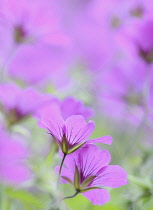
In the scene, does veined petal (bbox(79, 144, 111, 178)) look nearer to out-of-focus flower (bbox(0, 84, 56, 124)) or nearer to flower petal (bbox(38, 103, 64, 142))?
flower petal (bbox(38, 103, 64, 142))

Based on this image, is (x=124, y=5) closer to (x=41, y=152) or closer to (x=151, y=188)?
(x=41, y=152)

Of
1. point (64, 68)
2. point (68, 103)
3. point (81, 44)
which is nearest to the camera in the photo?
point (68, 103)

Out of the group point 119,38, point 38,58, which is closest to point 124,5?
point 119,38

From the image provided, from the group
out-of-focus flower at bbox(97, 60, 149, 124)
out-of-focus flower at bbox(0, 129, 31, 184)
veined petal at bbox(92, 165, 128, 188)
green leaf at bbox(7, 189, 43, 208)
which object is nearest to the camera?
veined petal at bbox(92, 165, 128, 188)

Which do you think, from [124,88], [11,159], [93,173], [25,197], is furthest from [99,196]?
[124,88]

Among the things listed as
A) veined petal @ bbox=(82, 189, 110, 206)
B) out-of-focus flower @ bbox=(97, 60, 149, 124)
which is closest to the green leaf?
veined petal @ bbox=(82, 189, 110, 206)

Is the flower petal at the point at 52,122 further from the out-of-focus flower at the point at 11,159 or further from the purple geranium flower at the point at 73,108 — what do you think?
the out-of-focus flower at the point at 11,159

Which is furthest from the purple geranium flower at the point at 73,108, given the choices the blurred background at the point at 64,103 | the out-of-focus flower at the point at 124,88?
the out-of-focus flower at the point at 124,88
